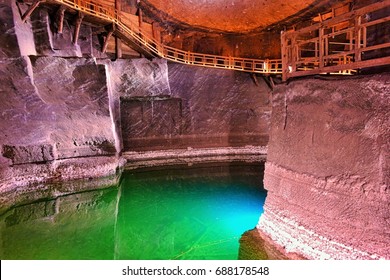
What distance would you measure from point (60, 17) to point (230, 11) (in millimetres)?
8808

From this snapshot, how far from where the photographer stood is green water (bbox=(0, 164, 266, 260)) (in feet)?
21.7

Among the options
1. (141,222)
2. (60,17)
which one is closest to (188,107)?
(60,17)

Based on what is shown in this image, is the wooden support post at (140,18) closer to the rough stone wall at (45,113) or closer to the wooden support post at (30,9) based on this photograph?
the rough stone wall at (45,113)

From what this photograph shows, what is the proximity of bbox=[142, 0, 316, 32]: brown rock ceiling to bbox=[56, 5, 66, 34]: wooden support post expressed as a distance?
525 centimetres

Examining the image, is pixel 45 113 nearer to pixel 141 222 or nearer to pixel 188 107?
pixel 141 222

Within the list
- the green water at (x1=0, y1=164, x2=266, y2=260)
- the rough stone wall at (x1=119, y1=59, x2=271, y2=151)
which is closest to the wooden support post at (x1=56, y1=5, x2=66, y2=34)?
the rough stone wall at (x1=119, y1=59, x2=271, y2=151)

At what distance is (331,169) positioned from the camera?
4.38 meters

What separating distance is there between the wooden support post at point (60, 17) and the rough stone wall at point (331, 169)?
9948mm

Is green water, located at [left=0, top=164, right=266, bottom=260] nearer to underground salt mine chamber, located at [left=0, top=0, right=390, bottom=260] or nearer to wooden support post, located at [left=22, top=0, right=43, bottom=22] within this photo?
underground salt mine chamber, located at [left=0, top=0, right=390, bottom=260]

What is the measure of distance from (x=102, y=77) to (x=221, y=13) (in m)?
8.33

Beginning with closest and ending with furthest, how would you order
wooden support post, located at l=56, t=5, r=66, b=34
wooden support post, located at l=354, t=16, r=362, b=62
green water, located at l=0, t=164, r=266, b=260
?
wooden support post, located at l=354, t=16, r=362, b=62 < green water, located at l=0, t=164, r=266, b=260 < wooden support post, located at l=56, t=5, r=66, b=34

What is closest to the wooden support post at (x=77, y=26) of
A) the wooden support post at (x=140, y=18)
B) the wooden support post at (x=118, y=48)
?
the wooden support post at (x=118, y=48)

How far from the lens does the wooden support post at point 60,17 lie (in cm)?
1153

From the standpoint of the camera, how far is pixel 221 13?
53.6 feet
